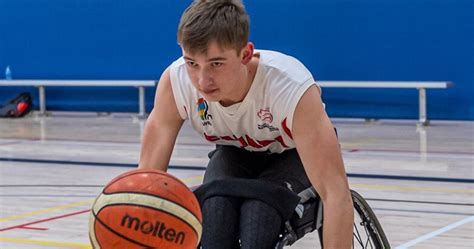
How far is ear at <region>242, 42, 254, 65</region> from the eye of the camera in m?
2.67

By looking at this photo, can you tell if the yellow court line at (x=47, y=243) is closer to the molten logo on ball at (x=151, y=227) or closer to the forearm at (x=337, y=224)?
the forearm at (x=337, y=224)

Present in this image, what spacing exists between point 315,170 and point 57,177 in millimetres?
4477

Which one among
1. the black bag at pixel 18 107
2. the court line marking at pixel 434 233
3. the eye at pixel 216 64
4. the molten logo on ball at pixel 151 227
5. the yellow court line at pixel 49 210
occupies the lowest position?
the yellow court line at pixel 49 210

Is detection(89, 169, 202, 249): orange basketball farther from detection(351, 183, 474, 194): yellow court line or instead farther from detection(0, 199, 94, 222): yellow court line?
detection(351, 183, 474, 194): yellow court line

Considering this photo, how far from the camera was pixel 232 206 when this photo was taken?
2.77 metres

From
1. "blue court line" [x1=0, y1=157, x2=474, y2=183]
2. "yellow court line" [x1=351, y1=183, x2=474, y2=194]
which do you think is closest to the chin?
"yellow court line" [x1=351, y1=183, x2=474, y2=194]

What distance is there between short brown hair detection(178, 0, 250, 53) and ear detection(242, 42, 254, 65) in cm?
6

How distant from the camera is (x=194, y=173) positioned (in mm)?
6906

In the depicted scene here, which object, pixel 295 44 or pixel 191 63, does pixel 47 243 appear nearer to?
pixel 191 63

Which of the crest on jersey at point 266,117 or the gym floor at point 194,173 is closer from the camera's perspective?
the crest on jersey at point 266,117

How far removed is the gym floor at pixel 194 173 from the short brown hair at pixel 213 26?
2.17 metres

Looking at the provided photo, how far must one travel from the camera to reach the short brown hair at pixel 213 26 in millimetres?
2518

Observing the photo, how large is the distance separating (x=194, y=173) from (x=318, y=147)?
4.19 meters

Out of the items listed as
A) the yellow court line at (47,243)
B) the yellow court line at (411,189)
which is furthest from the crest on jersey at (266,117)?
the yellow court line at (411,189)
